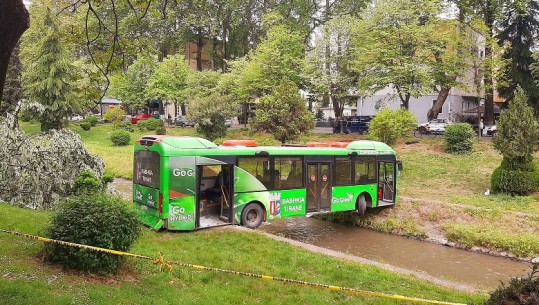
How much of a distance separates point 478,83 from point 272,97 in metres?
13.5

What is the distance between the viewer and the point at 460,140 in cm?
2669

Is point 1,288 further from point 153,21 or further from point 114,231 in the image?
point 153,21

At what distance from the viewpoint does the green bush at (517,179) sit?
58.9ft

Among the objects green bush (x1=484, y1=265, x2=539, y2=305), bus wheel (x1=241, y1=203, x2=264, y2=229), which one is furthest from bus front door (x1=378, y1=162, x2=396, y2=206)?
green bush (x1=484, y1=265, x2=539, y2=305)

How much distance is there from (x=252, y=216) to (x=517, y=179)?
11.1 m

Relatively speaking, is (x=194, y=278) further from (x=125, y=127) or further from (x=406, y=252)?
(x=125, y=127)

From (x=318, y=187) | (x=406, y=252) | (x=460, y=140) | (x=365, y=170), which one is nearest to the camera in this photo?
(x=406, y=252)

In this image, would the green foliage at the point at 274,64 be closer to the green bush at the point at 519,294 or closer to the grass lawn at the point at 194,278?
the grass lawn at the point at 194,278

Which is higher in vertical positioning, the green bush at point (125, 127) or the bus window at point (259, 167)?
the green bush at point (125, 127)

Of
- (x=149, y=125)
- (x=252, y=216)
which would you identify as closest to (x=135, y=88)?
(x=149, y=125)

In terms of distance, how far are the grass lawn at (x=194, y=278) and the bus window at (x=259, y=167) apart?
9.54 ft

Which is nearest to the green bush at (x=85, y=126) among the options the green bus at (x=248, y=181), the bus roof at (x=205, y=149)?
the green bus at (x=248, y=181)

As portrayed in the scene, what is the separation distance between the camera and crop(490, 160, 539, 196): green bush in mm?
17953

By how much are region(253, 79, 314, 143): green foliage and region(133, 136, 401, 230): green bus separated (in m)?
8.71
